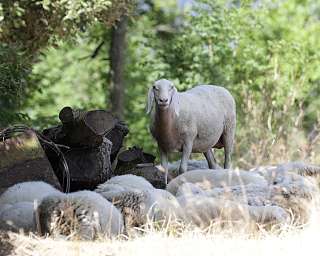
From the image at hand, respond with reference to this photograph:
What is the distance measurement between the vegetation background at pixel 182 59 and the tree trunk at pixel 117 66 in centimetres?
2

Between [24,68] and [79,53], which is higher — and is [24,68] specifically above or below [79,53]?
above

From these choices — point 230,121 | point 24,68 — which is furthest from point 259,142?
point 24,68

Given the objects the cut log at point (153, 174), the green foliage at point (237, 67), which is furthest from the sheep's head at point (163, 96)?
the green foliage at point (237, 67)

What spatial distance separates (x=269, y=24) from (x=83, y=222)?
2058 centimetres

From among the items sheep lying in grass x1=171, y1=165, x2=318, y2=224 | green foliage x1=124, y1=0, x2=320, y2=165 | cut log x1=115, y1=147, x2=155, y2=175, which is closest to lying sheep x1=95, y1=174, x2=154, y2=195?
sheep lying in grass x1=171, y1=165, x2=318, y2=224

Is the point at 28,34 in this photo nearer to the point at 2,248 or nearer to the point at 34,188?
the point at 34,188

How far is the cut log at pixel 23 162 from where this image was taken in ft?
25.2

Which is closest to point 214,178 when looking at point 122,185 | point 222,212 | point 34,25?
point 122,185

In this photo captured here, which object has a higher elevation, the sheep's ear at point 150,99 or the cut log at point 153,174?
the sheep's ear at point 150,99

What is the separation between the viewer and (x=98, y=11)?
441 inches

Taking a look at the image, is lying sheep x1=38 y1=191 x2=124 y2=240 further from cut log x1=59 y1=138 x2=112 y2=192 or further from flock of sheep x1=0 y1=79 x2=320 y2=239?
cut log x1=59 y1=138 x2=112 y2=192

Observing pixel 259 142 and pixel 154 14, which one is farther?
pixel 154 14

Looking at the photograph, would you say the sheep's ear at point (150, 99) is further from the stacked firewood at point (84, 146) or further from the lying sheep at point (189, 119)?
the stacked firewood at point (84, 146)

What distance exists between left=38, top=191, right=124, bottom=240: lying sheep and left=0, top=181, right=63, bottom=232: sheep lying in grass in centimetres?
14
